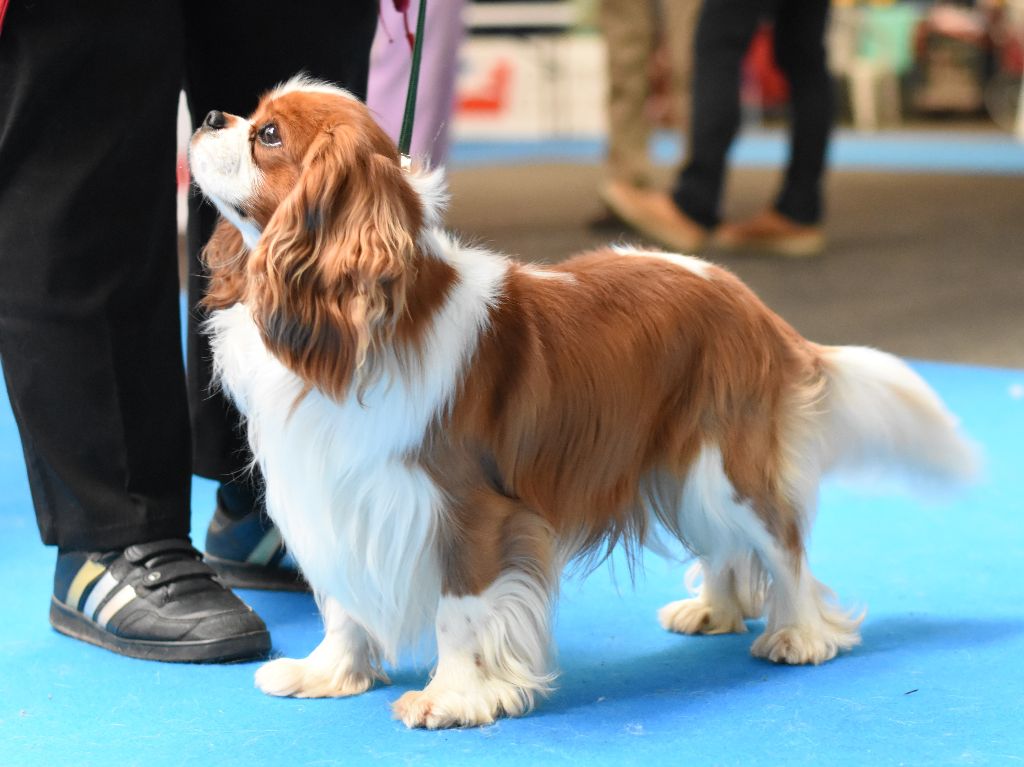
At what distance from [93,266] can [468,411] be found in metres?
0.73

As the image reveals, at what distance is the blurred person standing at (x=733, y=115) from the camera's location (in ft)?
19.0

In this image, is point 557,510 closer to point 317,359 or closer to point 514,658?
point 514,658

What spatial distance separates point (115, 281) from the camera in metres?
2.37

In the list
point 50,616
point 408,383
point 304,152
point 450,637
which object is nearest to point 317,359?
point 408,383

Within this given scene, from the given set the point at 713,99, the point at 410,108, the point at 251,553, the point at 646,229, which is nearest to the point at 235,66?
the point at 410,108

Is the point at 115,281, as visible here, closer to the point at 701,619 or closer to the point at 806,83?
the point at 701,619

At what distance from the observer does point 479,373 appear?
7.03 ft

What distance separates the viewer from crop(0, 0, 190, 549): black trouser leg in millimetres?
2246

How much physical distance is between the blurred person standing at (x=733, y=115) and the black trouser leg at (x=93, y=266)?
381 centimetres

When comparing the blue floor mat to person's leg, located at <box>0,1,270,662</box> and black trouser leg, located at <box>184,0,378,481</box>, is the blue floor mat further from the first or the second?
black trouser leg, located at <box>184,0,378,481</box>

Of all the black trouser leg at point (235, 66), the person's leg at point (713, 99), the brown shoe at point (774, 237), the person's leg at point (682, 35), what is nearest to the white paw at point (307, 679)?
the black trouser leg at point (235, 66)

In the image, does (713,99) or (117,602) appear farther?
(713,99)

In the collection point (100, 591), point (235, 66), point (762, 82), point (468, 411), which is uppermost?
point (235, 66)

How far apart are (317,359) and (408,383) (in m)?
0.15
